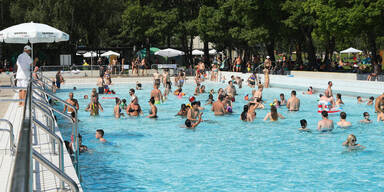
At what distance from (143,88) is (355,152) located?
20.6 meters

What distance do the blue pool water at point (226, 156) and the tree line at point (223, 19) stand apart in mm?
11386

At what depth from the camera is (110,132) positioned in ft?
52.1

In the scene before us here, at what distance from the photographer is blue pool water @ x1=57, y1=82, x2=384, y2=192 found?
10.1 metres

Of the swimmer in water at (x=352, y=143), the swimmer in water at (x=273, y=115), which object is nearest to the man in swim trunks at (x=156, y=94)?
the swimmer in water at (x=273, y=115)

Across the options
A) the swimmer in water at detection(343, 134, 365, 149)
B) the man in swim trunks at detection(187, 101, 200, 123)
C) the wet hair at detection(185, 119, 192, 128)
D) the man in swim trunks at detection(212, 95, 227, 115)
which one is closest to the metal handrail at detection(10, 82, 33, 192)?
the swimmer in water at detection(343, 134, 365, 149)

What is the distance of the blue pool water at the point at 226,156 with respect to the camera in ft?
33.0

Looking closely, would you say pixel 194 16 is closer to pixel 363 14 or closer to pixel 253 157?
pixel 363 14

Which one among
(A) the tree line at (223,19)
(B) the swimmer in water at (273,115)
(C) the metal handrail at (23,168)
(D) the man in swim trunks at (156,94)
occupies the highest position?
A: (A) the tree line at (223,19)

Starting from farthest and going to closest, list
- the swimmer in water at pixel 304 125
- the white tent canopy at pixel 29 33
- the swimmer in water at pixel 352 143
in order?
the white tent canopy at pixel 29 33 < the swimmer in water at pixel 304 125 < the swimmer in water at pixel 352 143

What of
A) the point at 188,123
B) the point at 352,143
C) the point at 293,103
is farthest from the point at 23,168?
the point at 293,103

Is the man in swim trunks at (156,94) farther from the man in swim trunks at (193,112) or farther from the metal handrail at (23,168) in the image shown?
the metal handrail at (23,168)

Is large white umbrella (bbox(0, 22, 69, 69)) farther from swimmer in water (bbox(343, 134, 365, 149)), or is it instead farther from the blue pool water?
swimmer in water (bbox(343, 134, 365, 149))

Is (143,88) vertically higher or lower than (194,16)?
lower

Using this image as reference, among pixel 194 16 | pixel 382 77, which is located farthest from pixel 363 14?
pixel 194 16
